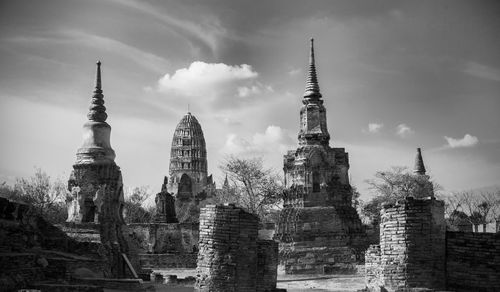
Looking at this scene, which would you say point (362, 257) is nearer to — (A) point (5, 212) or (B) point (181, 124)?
(A) point (5, 212)

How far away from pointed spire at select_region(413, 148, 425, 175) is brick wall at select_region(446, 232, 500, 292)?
155 ft

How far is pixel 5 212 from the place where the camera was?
17.1 metres

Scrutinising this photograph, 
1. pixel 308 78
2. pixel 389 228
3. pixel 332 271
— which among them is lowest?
pixel 332 271

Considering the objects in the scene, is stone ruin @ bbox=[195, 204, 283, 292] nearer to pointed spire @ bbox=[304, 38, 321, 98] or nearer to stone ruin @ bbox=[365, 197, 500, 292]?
stone ruin @ bbox=[365, 197, 500, 292]

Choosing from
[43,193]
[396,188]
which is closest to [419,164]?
[396,188]

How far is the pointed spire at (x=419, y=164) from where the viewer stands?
5956 cm

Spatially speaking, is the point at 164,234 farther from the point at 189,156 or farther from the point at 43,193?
the point at 189,156

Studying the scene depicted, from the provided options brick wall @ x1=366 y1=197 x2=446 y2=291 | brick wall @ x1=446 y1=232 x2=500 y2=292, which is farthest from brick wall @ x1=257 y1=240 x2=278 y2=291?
brick wall @ x1=446 y1=232 x2=500 y2=292

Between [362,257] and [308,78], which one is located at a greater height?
[308,78]

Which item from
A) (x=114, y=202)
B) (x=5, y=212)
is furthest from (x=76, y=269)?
(x=114, y=202)

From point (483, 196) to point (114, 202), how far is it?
4230 centimetres

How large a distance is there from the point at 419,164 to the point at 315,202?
1992 cm

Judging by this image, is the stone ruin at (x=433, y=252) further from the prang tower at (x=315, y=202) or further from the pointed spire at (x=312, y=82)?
the pointed spire at (x=312, y=82)

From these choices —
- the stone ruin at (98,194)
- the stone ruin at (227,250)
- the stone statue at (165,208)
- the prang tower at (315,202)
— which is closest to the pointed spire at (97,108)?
the stone ruin at (98,194)
